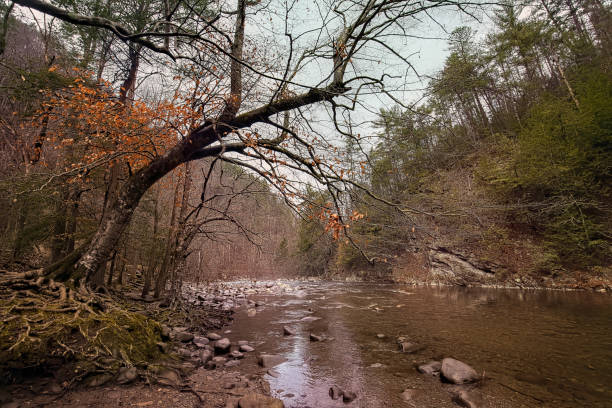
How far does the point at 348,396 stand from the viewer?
2936 mm

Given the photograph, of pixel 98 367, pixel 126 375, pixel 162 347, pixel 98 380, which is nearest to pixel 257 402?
pixel 126 375

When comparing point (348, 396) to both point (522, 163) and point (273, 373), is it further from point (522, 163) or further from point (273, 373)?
point (522, 163)

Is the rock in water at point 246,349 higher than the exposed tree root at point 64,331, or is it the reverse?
the exposed tree root at point 64,331

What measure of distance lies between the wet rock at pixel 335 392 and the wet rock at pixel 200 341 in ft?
8.89

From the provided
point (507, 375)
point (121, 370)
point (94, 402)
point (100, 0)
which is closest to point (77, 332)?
point (121, 370)

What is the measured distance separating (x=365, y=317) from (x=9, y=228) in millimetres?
12320

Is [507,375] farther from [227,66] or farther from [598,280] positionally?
[598,280]

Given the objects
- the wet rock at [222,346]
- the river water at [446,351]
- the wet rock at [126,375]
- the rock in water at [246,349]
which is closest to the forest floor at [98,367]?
the wet rock at [126,375]

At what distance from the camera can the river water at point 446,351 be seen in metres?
2.98

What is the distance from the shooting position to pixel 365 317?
24.3 feet

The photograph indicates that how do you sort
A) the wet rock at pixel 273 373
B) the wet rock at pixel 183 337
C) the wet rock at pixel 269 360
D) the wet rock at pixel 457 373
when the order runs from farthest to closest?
the wet rock at pixel 183 337, the wet rock at pixel 269 360, the wet rock at pixel 273 373, the wet rock at pixel 457 373

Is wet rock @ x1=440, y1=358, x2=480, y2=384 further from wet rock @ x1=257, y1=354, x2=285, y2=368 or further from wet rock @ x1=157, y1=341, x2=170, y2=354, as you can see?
wet rock @ x1=157, y1=341, x2=170, y2=354

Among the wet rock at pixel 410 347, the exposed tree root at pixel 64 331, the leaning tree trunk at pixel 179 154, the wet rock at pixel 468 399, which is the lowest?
the wet rock at pixel 468 399

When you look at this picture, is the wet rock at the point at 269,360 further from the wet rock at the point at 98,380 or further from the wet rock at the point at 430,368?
the wet rock at the point at 430,368
